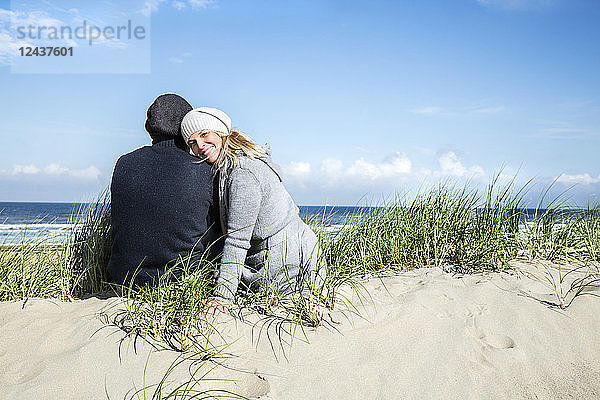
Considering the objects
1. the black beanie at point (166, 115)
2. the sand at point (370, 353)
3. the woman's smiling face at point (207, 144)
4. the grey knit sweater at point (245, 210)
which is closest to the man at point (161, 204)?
the black beanie at point (166, 115)

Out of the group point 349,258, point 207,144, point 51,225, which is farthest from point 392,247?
point 51,225

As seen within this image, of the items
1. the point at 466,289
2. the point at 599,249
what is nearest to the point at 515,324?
the point at 466,289

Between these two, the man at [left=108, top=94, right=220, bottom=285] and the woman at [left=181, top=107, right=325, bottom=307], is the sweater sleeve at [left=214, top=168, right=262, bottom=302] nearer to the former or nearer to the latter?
the woman at [left=181, top=107, right=325, bottom=307]

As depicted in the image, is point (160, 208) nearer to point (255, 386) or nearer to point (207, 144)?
point (207, 144)

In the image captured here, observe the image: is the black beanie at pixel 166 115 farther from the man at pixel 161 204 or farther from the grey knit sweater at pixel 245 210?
the grey knit sweater at pixel 245 210

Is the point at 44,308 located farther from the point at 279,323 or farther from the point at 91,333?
the point at 279,323

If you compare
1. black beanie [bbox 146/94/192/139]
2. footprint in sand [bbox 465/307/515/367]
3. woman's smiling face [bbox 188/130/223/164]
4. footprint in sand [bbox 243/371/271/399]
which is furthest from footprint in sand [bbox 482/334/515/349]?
black beanie [bbox 146/94/192/139]

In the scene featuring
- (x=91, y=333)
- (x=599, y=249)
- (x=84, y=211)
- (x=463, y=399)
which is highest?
(x=84, y=211)

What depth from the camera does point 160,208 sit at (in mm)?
3012

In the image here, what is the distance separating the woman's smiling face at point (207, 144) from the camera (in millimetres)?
2900

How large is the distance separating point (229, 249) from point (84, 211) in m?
1.60

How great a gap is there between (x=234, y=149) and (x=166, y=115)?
0.61m

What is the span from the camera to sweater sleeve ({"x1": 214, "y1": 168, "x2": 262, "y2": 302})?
2789mm

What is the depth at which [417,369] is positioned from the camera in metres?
2.47
